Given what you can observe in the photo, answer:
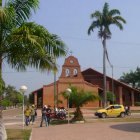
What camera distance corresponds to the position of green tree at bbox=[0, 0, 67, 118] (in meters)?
8.67

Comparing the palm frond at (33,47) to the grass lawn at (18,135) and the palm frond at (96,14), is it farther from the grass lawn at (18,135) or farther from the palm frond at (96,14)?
the palm frond at (96,14)

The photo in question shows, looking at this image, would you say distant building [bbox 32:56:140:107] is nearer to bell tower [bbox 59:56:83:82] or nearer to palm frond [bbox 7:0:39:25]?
bell tower [bbox 59:56:83:82]

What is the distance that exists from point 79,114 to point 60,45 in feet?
33.4

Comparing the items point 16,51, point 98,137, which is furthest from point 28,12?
point 98,137

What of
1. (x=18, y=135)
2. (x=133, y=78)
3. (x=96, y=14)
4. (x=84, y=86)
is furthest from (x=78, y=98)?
(x=133, y=78)

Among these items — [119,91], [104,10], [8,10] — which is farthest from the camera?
[119,91]

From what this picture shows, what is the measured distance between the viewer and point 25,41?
8672 millimetres

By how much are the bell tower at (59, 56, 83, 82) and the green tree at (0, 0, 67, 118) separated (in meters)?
32.3

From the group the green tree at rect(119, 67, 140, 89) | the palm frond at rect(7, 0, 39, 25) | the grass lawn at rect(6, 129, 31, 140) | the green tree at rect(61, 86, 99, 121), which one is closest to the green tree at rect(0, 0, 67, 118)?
the palm frond at rect(7, 0, 39, 25)

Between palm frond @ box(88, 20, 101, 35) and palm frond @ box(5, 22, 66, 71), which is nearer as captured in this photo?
palm frond @ box(5, 22, 66, 71)

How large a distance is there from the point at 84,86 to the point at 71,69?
14.7ft

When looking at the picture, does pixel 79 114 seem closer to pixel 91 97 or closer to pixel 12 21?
pixel 91 97

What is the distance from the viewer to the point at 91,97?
62.2ft

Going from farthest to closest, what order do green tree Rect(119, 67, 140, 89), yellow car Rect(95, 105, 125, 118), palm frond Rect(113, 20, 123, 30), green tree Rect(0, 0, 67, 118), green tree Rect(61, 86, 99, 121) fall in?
green tree Rect(119, 67, 140, 89)
palm frond Rect(113, 20, 123, 30)
yellow car Rect(95, 105, 125, 118)
green tree Rect(61, 86, 99, 121)
green tree Rect(0, 0, 67, 118)
